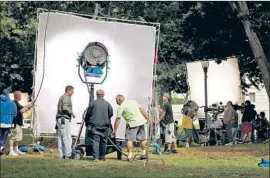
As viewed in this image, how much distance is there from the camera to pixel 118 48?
1959cm

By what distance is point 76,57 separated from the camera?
19.0 m

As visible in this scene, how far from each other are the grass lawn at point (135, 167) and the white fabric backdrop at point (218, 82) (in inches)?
364

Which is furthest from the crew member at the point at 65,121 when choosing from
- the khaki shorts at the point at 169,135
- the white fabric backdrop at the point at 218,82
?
the white fabric backdrop at the point at 218,82

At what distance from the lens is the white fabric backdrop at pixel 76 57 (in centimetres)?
A: 1875

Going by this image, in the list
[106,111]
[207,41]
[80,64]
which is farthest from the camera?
[207,41]

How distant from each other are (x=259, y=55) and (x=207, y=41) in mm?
7799

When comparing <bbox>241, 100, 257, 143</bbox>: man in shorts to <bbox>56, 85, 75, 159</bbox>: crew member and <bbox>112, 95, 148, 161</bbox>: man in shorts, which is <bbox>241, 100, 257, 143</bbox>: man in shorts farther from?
<bbox>56, 85, 75, 159</bbox>: crew member

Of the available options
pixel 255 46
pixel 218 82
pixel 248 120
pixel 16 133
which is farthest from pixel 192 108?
pixel 16 133

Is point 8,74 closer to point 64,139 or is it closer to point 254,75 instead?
point 254,75

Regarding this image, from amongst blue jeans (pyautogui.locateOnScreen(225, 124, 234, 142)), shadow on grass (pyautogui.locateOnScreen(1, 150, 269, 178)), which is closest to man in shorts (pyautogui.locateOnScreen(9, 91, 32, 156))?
shadow on grass (pyautogui.locateOnScreen(1, 150, 269, 178))

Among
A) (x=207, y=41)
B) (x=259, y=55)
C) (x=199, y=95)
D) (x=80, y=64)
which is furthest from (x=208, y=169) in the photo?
(x=207, y=41)

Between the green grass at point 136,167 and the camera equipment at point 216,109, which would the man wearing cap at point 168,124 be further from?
the camera equipment at point 216,109

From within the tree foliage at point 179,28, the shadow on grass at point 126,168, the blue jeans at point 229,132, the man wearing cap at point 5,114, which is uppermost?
the tree foliage at point 179,28

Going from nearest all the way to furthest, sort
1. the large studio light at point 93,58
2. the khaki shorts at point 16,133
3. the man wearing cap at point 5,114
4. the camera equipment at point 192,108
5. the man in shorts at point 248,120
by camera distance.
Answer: the man wearing cap at point 5,114, the khaki shorts at point 16,133, the large studio light at point 93,58, the camera equipment at point 192,108, the man in shorts at point 248,120
